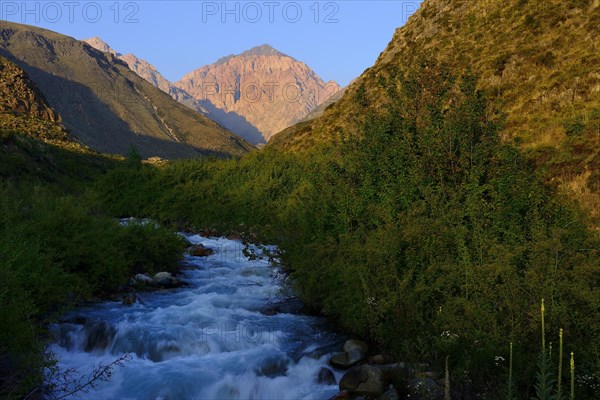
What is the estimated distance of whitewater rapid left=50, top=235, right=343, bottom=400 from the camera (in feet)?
30.4

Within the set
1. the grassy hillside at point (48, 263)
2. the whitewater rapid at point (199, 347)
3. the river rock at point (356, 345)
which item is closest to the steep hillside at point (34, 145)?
the grassy hillside at point (48, 263)

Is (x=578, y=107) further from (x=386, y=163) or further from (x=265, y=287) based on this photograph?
(x=265, y=287)

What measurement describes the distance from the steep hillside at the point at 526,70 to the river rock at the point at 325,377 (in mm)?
7022

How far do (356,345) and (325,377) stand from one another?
91 centimetres

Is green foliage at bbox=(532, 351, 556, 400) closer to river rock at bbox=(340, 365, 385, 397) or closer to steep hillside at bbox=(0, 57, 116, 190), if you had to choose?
river rock at bbox=(340, 365, 385, 397)

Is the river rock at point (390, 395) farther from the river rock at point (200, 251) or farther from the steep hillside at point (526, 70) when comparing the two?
the river rock at point (200, 251)

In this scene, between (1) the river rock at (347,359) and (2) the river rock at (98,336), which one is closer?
(1) the river rock at (347,359)

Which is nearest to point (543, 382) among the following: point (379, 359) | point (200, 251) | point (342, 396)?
point (342, 396)

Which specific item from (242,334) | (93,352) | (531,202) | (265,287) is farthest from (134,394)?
(531,202)

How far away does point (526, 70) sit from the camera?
30.2m

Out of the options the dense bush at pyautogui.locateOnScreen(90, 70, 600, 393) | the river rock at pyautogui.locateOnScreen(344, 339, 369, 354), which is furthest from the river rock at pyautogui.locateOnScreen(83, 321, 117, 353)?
the river rock at pyautogui.locateOnScreen(344, 339, 369, 354)

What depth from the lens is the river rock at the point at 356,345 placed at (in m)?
9.59

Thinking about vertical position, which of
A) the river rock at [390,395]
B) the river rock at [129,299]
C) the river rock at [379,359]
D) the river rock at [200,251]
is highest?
the river rock at [200,251]

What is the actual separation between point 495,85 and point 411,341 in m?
25.8
